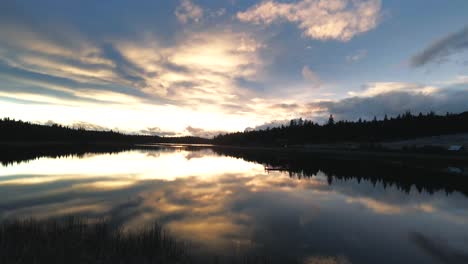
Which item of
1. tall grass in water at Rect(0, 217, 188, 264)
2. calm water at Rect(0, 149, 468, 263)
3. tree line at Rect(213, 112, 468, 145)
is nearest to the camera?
tall grass in water at Rect(0, 217, 188, 264)

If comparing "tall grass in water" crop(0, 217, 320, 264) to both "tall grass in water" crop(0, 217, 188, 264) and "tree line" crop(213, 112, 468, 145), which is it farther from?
"tree line" crop(213, 112, 468, 145)

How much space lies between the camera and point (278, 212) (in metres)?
21.0

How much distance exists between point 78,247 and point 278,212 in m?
14.6

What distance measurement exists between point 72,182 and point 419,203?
3900 cm

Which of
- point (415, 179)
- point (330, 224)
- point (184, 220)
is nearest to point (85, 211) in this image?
point (184, 220)

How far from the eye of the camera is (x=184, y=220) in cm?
1770

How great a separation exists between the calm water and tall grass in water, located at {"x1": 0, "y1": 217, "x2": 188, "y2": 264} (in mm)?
2548

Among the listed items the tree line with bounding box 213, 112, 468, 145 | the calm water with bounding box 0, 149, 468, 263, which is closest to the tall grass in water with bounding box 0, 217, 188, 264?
the calm water with bounding box 0, 149, 468, 263

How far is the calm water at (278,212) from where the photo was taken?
545 inches

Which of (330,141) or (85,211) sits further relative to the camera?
(330,141)

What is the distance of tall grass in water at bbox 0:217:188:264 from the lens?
9508 mm

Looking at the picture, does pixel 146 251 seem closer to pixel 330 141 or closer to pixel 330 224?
pixel 330 224

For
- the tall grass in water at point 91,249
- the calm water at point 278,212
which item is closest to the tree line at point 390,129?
the calm water at point 278,212

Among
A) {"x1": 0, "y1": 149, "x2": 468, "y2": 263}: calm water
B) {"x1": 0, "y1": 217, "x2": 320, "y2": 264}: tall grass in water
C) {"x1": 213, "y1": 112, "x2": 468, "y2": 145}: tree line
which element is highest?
{"x1": 213, "y1": 112, "x2": 468, "y2": 145}: tree line
